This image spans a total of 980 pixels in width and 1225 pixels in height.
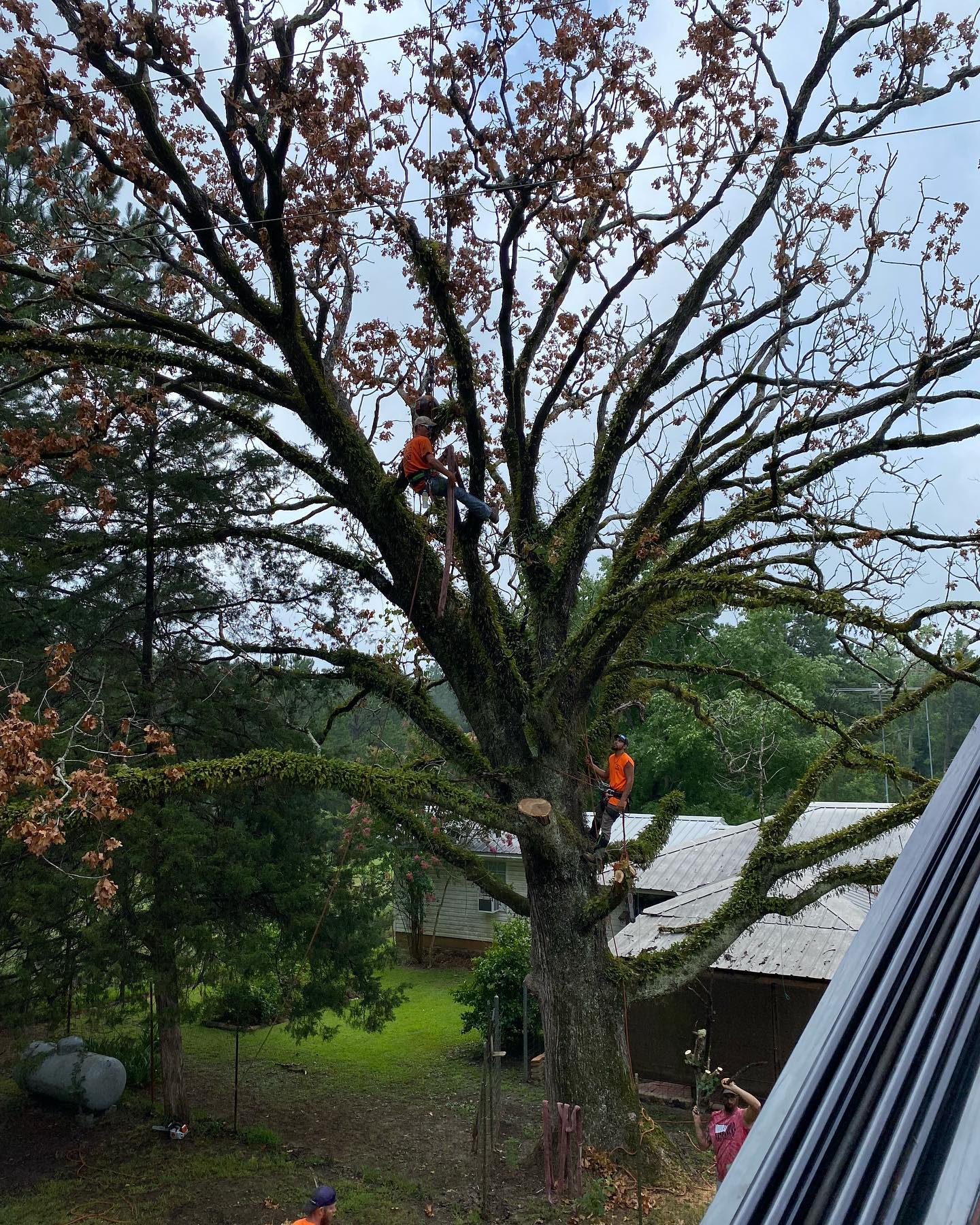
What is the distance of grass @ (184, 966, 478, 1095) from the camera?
15.2 metres

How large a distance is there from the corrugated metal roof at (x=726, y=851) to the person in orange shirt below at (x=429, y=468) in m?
10.6

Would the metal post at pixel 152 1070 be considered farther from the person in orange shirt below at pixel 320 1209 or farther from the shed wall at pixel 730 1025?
the shed wall at pixel 730 1025

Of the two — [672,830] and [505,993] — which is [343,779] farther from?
[672,830]

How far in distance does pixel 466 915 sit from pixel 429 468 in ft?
67.8

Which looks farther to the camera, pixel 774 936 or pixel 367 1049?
pixel 367 1049

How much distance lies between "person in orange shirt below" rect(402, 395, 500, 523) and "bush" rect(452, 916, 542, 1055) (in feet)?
36.4

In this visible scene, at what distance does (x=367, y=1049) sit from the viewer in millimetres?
17156

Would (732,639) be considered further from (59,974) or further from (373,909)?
(59,974)

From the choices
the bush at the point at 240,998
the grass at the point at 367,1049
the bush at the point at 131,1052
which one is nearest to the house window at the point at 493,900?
the grass at the point at 367,1049

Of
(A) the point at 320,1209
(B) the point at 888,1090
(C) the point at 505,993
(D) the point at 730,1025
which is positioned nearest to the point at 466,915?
(C) the point at 505,993

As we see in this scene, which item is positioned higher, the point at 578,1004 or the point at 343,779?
the point at 343,779

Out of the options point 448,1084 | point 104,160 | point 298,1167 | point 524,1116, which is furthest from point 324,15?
point 448,1084

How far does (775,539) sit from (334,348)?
5.14m

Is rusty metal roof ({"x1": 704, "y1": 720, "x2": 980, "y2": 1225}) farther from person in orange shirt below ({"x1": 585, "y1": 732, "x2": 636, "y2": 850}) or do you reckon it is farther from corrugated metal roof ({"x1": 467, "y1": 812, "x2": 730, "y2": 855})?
corrugated metal roof ({"x1": 467, "y1": 812, "x2": 730, "y2": 855})
